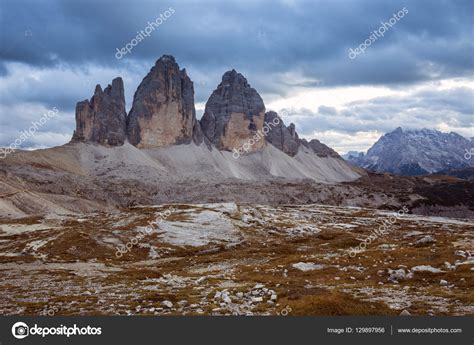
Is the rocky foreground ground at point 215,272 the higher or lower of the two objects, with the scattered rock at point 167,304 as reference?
lower

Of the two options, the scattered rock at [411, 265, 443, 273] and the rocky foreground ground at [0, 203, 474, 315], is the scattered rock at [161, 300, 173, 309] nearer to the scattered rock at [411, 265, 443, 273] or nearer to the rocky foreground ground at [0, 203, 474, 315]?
the rocky foreground ground at [0, 203, 474, 315]

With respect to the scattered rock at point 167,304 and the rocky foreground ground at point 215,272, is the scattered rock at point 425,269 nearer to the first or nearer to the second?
the rocky foreground ground at point 215,272

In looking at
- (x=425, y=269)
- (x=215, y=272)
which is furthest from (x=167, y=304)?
(x=215, y=272)

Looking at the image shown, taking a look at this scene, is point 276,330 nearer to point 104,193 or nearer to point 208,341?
point 208,341

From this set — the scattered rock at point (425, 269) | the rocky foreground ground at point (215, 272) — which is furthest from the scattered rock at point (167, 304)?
the scattered rock at point (425, 269)

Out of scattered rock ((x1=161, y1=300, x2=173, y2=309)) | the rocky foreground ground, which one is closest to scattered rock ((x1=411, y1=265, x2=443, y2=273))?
the rocky foreground ground

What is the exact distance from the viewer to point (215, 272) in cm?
4956

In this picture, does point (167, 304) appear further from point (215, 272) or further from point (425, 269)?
point (215, 272)

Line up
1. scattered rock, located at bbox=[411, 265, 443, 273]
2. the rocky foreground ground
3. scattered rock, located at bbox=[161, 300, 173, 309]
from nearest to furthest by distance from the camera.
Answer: the rocky foreground ground, scattered rock, located at bbox=[161, 300, 173, 309], scattered rock, located at bbox=[411, 265, 443, 273]

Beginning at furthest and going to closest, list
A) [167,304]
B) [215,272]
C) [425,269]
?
[215,272] → [425,269] → [167,304]

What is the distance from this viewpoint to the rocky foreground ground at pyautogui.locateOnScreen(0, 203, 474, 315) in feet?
84.5

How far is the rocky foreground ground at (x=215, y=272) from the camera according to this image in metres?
25.8

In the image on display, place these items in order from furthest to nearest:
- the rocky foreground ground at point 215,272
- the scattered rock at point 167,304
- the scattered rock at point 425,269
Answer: the scattered rock at point 425,269 < the scattered rock at point 167,304 < the rocky foreground ground at point 215,272

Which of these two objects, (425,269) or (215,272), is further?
(215,272)
